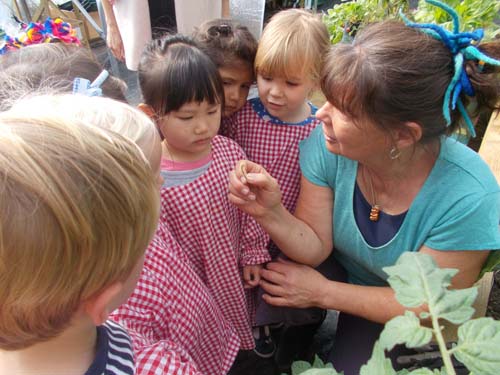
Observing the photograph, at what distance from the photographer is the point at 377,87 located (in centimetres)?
111

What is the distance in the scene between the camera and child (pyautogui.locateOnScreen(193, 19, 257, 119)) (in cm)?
155

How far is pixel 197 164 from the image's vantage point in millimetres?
1370

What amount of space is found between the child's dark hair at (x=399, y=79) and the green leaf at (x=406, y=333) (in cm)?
77

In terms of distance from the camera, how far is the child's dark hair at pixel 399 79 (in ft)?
3.55

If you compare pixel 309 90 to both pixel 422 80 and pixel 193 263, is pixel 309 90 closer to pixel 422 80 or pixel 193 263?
A: pixel 422 80

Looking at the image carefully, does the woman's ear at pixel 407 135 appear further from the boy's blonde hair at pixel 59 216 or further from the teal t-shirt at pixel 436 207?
the boy's blonde hair at pixel 59 216

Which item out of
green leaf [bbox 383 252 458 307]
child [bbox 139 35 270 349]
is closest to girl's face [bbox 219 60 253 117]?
child [bbox 139 35 270 349]

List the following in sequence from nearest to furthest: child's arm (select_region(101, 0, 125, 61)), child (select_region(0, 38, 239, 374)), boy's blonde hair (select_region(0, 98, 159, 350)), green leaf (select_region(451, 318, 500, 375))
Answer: green leaf (select_region(451, 318, 500, 375)), boy's blonde hair (select_region(0, 98, 159, 350)), child (select_region(0, 38, 239, 374)), child's arm (select_region(101, 0, 125, 61))

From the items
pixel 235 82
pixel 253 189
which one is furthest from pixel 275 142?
pixel 253 189

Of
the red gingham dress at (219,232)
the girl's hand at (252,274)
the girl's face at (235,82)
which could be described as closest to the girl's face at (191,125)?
the red gingham dress at (219,232)

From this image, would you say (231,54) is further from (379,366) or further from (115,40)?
(115,40)

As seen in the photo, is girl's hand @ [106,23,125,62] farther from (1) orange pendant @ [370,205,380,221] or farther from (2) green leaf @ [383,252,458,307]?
(2) green leaf @ [383,252,458,307]

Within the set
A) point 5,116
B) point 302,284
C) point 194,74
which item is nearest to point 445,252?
point 302,284

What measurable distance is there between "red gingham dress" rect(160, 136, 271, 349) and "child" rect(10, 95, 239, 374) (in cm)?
12
